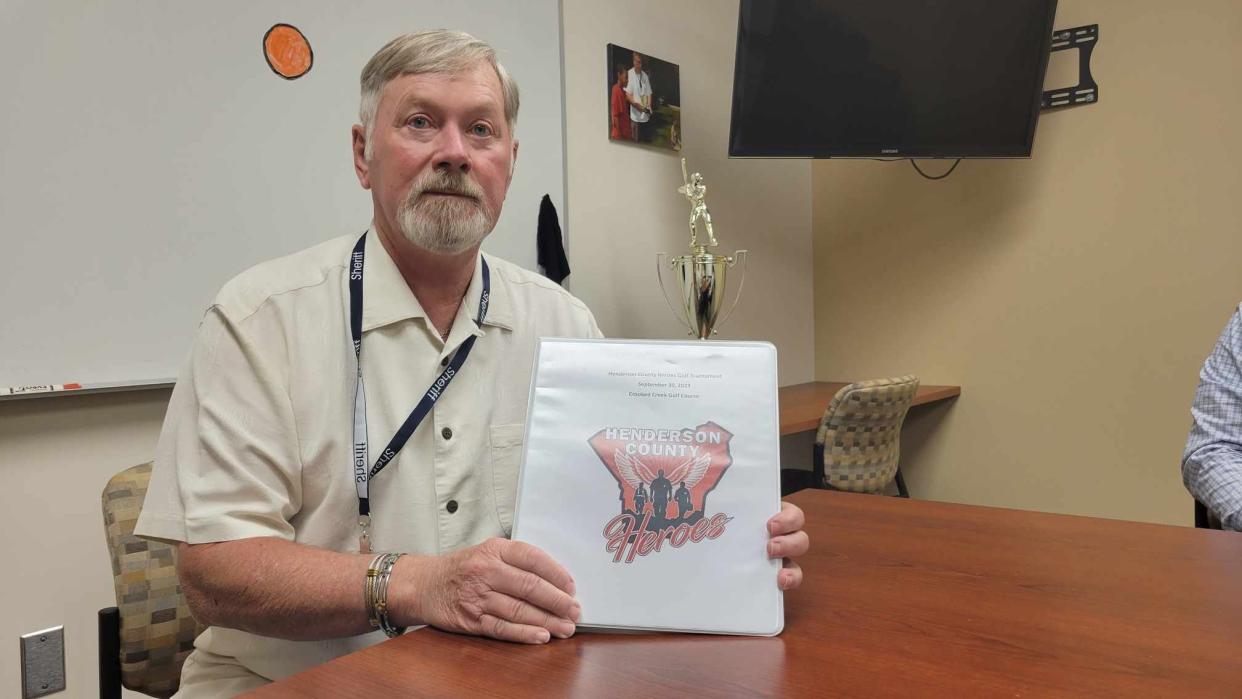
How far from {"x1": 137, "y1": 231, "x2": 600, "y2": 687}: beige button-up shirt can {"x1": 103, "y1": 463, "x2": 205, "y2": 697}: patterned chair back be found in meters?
0.13

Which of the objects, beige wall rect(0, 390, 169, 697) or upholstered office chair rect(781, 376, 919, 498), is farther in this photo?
upholstered office chair rect(781, 376, 919, 498)

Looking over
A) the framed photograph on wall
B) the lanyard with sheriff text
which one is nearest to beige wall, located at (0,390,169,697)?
the lanyard with sheriff text

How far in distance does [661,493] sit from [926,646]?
0.88 ft

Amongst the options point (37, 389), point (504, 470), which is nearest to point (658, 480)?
point (504, 470)

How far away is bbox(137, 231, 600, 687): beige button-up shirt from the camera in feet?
3.22

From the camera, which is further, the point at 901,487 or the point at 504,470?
the point at 901,487

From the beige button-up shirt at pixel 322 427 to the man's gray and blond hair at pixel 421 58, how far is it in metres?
0.23

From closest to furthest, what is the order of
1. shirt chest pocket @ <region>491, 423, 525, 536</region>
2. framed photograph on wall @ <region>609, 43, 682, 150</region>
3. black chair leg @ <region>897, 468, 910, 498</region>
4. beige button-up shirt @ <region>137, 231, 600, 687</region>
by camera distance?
beige button-up shirt @ <region>137, 231, 600, 687</region>
shirt chest pocket @ <region>491, 423, 525, 536</region>
framed photograph on wall @ <region>609, 43, 682, 150</region>
black chair leg @ <region>897, 468, 910, 498</region>

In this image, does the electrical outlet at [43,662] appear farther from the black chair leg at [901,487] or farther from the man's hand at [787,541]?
the black chair leg at [901,487]

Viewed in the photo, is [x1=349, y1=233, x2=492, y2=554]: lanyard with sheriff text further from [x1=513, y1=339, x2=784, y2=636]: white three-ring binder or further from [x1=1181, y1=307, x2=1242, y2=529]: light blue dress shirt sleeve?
[x1=1181, y1=307, x2=1242, y2=529]: light blue dress shirt sleeve

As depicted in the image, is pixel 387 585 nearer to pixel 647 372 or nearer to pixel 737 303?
pixel 647 372

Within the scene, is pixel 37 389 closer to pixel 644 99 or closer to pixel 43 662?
pixel 43 662

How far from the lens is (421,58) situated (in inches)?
46.9

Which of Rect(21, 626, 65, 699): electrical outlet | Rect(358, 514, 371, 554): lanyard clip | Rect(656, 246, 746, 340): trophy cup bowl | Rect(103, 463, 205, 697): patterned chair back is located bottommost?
Rect(21, 626, 65, 699): electrical outlet
